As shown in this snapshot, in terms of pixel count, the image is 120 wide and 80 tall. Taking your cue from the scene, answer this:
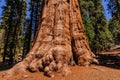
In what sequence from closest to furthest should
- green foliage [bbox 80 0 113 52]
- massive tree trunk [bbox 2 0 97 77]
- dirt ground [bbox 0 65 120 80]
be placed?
1. dirt ground [bbox 0 65 120 80]
2. massive tree trunk [bbox 2 0 97 77]
3. green foliage [bbox 80 0 113 52]

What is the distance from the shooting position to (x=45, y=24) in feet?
49.1

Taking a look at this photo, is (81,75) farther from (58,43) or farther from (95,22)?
(95,22)

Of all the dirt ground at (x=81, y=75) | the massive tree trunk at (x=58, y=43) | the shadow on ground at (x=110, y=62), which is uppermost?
the massive tree trunk at (x=58, y=43)

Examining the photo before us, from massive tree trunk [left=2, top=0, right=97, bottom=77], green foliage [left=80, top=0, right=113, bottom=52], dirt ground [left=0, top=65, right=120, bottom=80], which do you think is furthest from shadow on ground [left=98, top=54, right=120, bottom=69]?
green foliage [left=80, top=0, right=113, bottom=52]

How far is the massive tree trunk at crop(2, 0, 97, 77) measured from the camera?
43.5 ft

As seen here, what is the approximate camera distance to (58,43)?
45.6 feet

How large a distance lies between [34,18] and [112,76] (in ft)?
105

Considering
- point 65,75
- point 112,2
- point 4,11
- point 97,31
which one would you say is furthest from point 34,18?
point 65,75

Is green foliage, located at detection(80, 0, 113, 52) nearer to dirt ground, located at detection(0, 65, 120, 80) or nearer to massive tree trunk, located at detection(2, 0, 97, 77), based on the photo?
massive tree trunk, located at detection(2, 0, 97, 77)

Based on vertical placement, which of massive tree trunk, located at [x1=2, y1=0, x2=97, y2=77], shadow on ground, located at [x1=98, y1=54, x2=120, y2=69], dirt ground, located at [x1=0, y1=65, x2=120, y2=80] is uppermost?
massive tree trunk, located at [x1=2, y1=0, x2=97, y2=77]

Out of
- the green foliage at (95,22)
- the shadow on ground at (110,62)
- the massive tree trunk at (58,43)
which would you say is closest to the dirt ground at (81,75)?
the massive tree trunk at (58,43)

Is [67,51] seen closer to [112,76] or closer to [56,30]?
[56,30]

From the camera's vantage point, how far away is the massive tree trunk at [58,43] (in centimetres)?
1327

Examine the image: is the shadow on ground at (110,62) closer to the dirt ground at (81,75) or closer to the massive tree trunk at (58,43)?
the massive tree trunk at (58,43)
